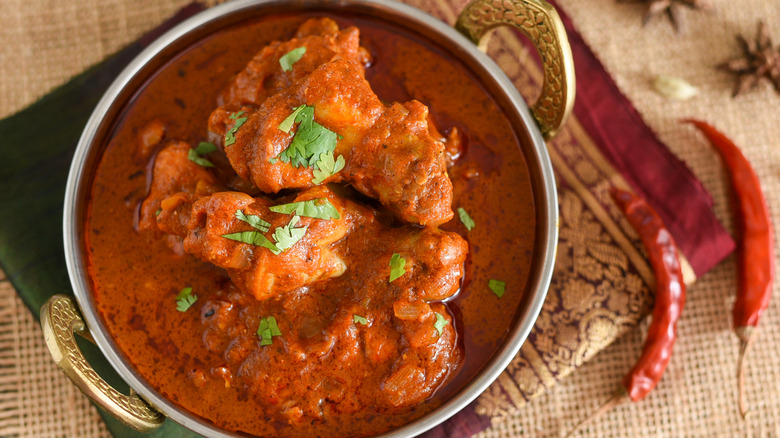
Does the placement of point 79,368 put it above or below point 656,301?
above

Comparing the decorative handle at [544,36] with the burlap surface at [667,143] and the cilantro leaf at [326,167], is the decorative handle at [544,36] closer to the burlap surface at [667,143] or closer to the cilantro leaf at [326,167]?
the burlap surface at [667,143]

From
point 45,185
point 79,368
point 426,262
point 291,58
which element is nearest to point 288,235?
point 426,262

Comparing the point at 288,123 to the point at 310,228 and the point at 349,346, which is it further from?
the point at 349,346

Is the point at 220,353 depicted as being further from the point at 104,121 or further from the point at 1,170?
the point at 1,170

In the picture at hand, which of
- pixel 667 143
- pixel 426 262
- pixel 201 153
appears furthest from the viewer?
pixel 667 143

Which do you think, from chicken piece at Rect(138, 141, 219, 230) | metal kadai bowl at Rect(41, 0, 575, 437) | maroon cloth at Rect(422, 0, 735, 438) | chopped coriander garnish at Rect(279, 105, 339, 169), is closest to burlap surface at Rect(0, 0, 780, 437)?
maroon cloth at Rect(422, 0, 735, 438)

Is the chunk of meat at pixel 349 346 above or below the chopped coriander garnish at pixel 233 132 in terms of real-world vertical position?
below

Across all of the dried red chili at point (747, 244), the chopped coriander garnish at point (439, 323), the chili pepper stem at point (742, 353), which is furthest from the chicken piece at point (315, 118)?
the chili pepper stem at point (742, 353)
